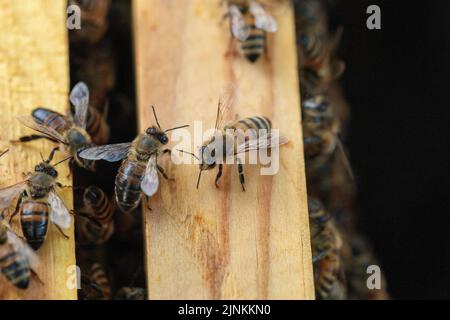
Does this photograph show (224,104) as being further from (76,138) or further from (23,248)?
(23,248)

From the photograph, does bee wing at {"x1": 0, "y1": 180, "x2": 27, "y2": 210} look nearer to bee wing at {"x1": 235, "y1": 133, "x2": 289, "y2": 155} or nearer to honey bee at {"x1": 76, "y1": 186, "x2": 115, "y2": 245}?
honey bee at {"x1": 76, "y1": 186, "x2": 115, "y2": 245}

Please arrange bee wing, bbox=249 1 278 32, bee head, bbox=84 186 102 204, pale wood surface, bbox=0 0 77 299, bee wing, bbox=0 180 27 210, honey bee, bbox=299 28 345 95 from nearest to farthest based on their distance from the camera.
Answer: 1. bee wing, bbox=0 180 27 210
2. pale wood surface, bbox=0 0 77 299
3. bee head, bbox=84 186 102 204
4. bee wing, bbox=249 1 278 32
5. honey bee, bbox=299 28 345 95

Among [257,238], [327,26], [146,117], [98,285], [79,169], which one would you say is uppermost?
[327,26]

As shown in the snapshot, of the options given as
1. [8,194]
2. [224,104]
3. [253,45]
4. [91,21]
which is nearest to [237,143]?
[224,104]

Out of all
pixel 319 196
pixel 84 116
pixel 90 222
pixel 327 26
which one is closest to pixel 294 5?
pixel 327 26

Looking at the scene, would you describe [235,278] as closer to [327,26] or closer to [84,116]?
[84,116]

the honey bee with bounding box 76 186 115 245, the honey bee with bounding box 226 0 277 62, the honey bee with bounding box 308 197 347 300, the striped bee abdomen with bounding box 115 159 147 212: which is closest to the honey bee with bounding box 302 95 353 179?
the honey bee with bounding box 308 197 347 300

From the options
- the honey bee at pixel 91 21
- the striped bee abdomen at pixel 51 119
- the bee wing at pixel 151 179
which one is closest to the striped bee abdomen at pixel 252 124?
the bee wing at pixel 151 179
